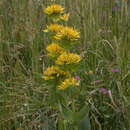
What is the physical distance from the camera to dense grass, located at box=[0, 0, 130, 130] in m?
1.58

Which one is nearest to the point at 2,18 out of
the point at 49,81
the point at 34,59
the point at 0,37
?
the point at 0,37

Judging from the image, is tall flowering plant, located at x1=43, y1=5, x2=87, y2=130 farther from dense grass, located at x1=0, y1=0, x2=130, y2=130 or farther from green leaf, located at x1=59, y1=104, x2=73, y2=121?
dense grass, located at x1=0, y1=0, x2=130, y2=130

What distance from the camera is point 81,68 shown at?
1820 mm

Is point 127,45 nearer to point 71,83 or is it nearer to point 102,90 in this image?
point 102,90

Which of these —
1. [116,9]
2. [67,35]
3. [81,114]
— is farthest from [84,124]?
[116,9]

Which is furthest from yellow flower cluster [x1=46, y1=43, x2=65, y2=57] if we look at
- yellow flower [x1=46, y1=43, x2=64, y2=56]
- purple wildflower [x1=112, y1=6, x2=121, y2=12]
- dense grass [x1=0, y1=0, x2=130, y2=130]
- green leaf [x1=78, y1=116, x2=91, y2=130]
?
purple wildflower [x1=112, y1=6, x2=121, y2=12]

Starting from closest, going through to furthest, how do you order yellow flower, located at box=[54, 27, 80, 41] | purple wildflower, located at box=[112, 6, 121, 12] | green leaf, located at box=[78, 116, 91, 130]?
yellow flower, located at box=[54, 27, 80, 41], green leaf, located at box=[78, 116, 91, 130], purple wildflower, located at box=[112, 6, 121, 12]

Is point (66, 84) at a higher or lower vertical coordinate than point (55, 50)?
lower

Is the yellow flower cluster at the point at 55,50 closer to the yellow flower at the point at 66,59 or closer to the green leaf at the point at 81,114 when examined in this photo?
the yellow flower at the point at 66,59

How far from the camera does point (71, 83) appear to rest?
1.09m

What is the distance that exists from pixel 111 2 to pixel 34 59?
0.80 meters

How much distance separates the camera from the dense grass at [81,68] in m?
1.58

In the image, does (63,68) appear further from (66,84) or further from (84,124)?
(84,124)

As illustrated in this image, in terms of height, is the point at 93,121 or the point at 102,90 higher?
the point at 102,90
